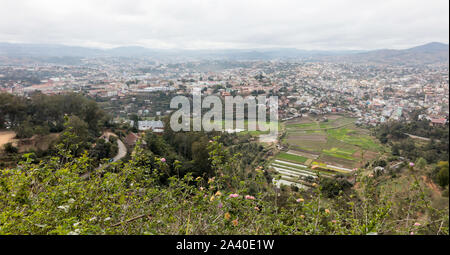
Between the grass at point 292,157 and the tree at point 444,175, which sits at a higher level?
the tree at point 444,175

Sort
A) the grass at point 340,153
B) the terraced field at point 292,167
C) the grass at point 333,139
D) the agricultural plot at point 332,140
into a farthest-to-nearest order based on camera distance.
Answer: the grass at point 340,153, the grass at point 333,139, the agricultural plot at point 332,140, the terraced field at point 292,167

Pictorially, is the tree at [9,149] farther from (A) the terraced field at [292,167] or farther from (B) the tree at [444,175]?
(B) the tree at [444,175]

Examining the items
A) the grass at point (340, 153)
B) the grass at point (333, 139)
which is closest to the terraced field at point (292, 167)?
the grass at point (333, 139)

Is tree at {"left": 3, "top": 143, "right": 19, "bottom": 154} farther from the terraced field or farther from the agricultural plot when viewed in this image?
the agricultural plot
